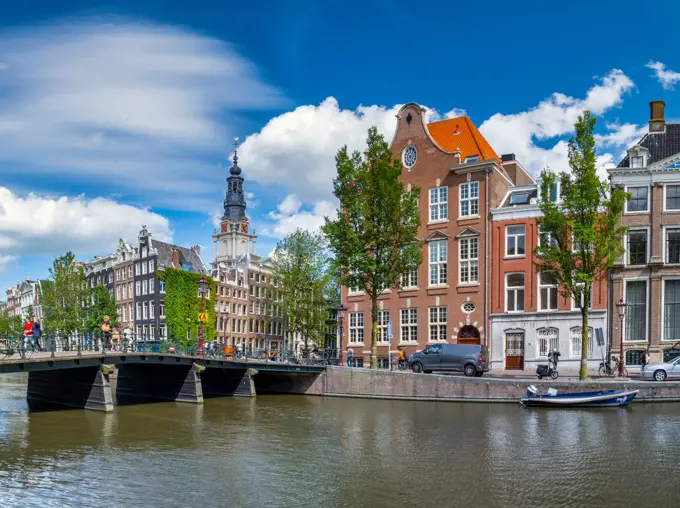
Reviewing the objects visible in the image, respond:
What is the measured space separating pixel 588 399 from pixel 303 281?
1829 inches

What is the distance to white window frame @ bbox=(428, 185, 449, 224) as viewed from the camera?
5591 centimetres

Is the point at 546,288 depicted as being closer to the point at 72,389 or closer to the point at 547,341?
the point at 547,341

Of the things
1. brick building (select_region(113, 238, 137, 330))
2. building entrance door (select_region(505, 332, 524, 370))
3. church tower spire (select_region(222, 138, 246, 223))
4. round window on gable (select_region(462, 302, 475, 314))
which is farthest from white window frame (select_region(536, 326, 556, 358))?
church tower spire (select_region(222, 138, 246, 223))

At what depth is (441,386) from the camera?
41250 millimetres

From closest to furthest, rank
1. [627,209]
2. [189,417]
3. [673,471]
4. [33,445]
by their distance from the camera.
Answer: [673,471], [33,445], [189,417], [627,209]

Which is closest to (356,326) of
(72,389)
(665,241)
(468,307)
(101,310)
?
(468,307)

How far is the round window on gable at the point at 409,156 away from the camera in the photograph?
57562 millimetres

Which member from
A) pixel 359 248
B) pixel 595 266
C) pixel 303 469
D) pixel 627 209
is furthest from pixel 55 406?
pixel 627 209

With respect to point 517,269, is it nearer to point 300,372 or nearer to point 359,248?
point 359,248

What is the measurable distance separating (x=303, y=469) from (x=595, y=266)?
24.6 metres

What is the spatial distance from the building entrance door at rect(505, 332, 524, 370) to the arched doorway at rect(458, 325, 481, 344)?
2.37m

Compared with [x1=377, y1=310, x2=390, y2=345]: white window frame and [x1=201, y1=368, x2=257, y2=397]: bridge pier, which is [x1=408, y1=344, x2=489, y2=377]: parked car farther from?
[x1=377, y1=310, x2=390, y2=345]: white window frame

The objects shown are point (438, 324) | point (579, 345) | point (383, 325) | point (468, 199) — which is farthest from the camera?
point (383, 325)

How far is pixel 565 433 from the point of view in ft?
94.1
